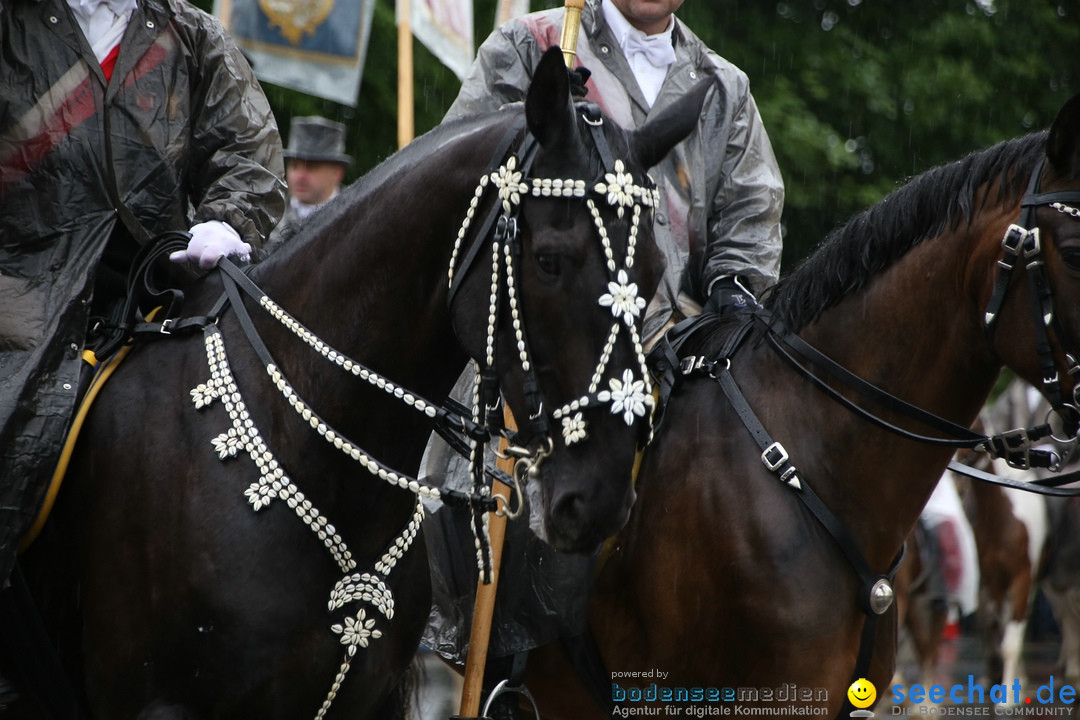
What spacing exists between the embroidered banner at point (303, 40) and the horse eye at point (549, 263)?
5855 millimetres

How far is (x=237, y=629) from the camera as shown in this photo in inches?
120

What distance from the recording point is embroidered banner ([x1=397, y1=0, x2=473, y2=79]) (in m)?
7.97

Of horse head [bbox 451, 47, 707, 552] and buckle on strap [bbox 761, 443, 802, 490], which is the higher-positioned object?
horse head [bbox 451, 47, 707, 552]

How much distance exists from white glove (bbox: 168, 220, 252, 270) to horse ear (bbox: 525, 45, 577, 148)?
102 cm

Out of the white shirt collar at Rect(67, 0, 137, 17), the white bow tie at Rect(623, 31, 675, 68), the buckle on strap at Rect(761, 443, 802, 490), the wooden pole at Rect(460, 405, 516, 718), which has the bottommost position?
the wooden pole at Rect(460, 405, 516, 718)

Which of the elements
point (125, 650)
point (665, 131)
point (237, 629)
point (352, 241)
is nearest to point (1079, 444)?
point (665, 131)

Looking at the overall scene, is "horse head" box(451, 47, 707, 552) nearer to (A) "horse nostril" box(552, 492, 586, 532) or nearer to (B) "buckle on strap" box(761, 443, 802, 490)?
(A) "horse nostril" box(552, 492, 586, 532)

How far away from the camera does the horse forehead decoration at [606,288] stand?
9.18 ft

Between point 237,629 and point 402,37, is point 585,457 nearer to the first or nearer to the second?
point 237,629

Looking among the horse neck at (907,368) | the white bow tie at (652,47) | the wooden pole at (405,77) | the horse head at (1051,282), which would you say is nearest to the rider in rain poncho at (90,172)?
the white bow tie at (652,47)

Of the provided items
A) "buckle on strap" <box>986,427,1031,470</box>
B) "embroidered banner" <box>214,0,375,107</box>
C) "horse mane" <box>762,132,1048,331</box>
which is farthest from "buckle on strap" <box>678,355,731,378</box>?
"embroidered banner" <box>214,0,375,107</box>

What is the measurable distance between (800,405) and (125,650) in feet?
6.67

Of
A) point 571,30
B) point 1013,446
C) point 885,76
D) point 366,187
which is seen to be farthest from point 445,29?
point 885,76

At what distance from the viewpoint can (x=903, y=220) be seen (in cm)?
391
